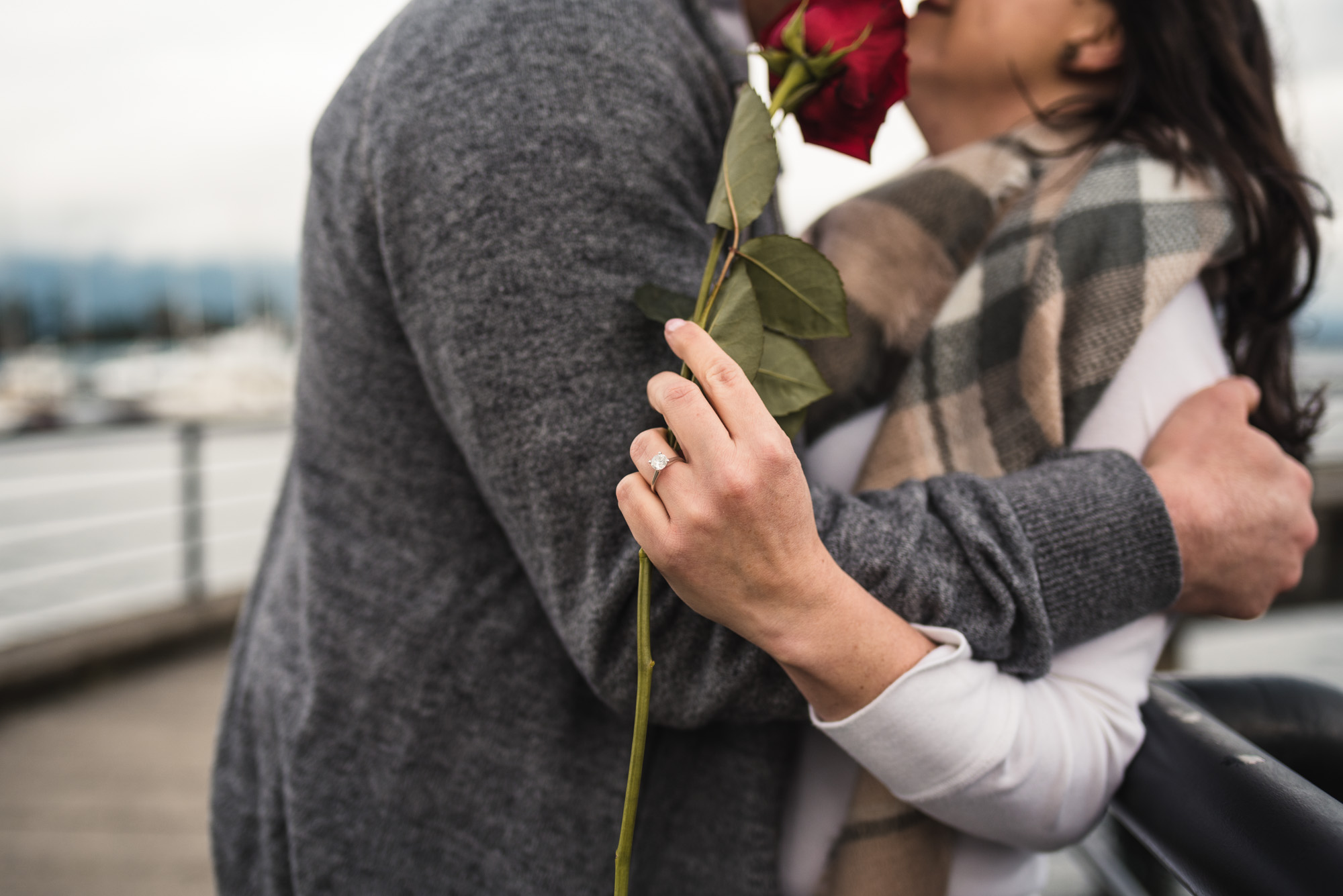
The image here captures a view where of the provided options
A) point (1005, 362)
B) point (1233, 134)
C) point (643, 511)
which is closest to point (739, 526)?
point (643, 511)

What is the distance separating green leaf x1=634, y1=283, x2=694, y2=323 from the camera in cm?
49

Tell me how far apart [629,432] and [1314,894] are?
432mm

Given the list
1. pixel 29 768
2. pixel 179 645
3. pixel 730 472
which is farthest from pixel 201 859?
pixel 730 472

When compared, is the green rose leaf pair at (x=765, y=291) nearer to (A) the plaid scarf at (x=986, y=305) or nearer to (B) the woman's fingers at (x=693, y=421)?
(B) the woman's fingers at (x=693, y=421)

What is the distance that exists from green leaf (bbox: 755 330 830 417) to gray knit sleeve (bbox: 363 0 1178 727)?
0.09m

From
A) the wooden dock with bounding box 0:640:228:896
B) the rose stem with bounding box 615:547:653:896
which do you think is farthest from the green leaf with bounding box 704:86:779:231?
the wooden dock with bounding box 0:640:228:896

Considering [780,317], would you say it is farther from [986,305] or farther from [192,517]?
[192,517]

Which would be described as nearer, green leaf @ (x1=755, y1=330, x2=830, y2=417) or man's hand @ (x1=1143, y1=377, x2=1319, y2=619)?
green leaf @ (x1=755, y1=330, x2=830, y2=417)

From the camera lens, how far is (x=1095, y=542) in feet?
1.83

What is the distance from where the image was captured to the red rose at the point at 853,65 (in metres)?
0.50

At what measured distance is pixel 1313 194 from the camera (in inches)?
32.0

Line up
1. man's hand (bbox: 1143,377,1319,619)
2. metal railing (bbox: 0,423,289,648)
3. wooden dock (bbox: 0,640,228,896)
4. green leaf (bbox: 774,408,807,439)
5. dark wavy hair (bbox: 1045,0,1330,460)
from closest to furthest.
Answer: green leaf (bbox: 774,408,807,439)
man's hand (bbox: 1143,377,1319,619)
dark wavy hair (bbox: 1045,0,1330,460)
wooden dock (bbox: 0,640,228,896)
metal railing (bbox: 0,423,289,648)

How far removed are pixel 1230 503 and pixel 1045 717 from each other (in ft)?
→ 0.75

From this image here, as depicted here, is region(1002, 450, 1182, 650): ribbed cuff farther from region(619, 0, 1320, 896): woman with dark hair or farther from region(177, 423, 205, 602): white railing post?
region(177, 423, 205, 602): white railing post
